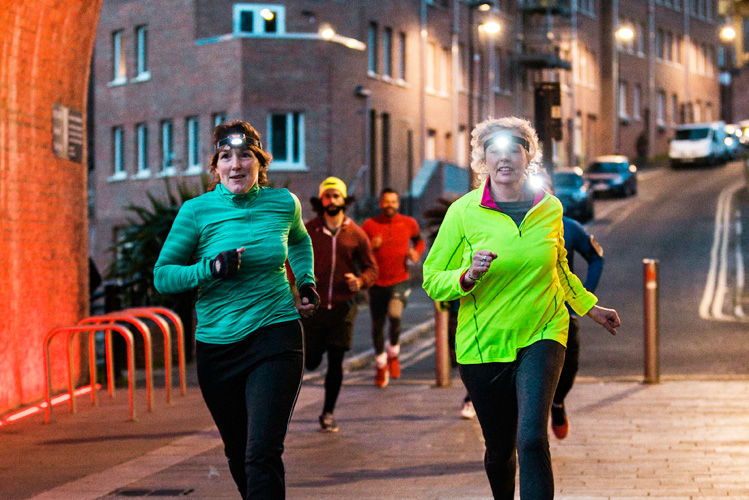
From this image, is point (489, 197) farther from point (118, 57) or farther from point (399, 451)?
→ point (118, 57)

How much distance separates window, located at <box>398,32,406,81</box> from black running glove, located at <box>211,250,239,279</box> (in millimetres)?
36806

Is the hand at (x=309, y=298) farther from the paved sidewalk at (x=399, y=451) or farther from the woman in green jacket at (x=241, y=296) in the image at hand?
the paved sidewalk at (x=399, y=451)

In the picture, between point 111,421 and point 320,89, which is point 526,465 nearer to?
point 111,421

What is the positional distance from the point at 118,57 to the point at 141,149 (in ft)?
11.1

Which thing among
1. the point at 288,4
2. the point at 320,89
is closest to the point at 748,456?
the point at 320,89

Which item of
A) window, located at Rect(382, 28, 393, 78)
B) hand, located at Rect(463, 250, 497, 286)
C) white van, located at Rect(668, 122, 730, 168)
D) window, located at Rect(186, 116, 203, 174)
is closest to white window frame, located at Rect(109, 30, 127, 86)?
window, located at Rect(186, 116, 203, 174)

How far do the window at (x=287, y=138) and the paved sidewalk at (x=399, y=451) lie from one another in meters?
25.0

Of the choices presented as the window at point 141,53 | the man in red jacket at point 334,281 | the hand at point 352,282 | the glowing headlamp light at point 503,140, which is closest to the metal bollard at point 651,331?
the man in red jacket at point 334,281

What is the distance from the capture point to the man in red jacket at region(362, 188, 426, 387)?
11883 mm


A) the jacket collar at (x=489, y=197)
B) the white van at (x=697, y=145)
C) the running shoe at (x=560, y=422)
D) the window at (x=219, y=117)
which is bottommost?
the running shoe at (x=560, y=422)

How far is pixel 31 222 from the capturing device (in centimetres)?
1093

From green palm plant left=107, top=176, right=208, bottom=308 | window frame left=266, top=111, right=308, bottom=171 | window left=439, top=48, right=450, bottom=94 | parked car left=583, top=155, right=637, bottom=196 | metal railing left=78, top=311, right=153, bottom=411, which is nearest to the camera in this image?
metal railing left=78, top=311, right=153, bottom=411

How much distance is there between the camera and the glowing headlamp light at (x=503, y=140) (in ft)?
16.8

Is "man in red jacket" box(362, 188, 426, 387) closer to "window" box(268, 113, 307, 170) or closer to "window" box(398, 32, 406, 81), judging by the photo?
"window" box(268, 113, 307, 170)
